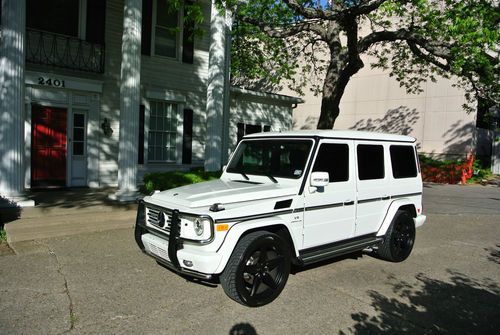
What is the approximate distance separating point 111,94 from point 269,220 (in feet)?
30.6

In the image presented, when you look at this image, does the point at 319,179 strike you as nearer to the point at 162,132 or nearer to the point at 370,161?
the point at 370,161

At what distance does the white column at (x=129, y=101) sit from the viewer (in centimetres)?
1013

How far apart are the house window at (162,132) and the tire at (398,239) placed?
8.89 metres

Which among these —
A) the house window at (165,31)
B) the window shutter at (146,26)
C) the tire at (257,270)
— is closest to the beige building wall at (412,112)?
the house window at (165,31)

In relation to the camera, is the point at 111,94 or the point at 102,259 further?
the point at 111,94

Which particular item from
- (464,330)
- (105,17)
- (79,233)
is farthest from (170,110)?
(464,330)

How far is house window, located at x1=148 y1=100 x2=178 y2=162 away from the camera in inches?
521

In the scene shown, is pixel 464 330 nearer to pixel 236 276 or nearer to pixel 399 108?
pixel 236 276

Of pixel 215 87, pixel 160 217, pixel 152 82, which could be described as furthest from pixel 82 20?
pixel 160 217

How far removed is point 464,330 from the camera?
4.10 m

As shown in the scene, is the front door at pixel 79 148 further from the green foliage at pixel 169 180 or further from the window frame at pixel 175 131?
the green foliage at pixel 169 180

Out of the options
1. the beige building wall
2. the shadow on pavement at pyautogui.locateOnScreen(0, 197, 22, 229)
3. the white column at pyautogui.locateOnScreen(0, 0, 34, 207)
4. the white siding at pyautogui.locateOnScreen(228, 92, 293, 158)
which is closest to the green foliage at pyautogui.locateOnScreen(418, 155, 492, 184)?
the beige building wall

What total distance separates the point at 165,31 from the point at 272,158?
9.59m

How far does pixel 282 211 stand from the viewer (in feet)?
15.5
